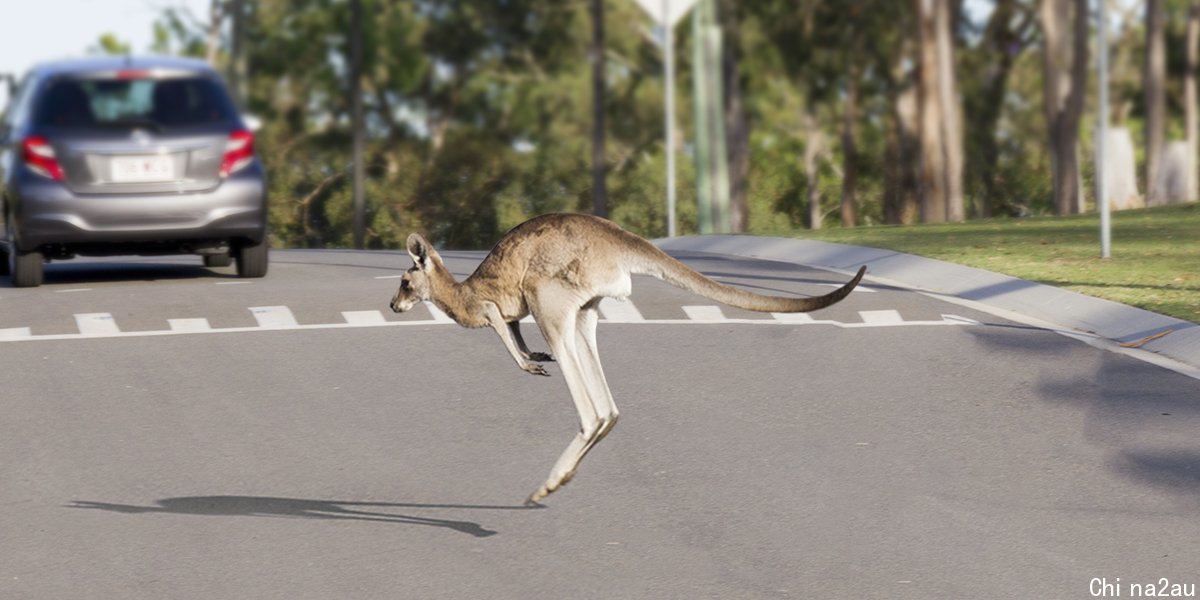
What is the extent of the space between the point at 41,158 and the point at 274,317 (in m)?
2.83

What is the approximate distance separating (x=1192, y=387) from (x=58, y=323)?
750 cm

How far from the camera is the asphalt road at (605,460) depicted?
24.4 ft

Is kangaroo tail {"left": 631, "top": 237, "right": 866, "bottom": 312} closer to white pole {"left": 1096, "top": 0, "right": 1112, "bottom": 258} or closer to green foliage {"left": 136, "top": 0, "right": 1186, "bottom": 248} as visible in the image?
white pole {"left": 1096, "top": 0, "right": 1112, "bottom": 258}

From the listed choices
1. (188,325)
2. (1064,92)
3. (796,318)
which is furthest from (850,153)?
(188,325)

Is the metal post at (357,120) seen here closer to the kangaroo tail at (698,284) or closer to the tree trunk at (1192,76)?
the tree trunk at (1192,76)

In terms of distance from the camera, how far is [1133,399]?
10.8m

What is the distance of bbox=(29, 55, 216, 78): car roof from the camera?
53.5 feet

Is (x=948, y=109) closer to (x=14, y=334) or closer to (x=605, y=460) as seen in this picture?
Result: (x=14, y=334)

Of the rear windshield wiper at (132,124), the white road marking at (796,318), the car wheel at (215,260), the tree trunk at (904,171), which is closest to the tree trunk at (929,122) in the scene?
the tree trunk at (904,171)

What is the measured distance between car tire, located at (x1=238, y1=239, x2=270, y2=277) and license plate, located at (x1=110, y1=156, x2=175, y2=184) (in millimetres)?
1301

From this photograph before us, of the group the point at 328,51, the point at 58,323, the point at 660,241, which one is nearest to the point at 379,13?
the point at 328,51

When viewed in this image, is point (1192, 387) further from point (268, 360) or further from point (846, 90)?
point (846, 90)

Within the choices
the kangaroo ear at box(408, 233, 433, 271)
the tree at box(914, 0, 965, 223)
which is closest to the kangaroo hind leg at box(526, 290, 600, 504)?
the kangaroo ear at box(408, 233, 433, 271)

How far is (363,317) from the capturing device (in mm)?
14352
